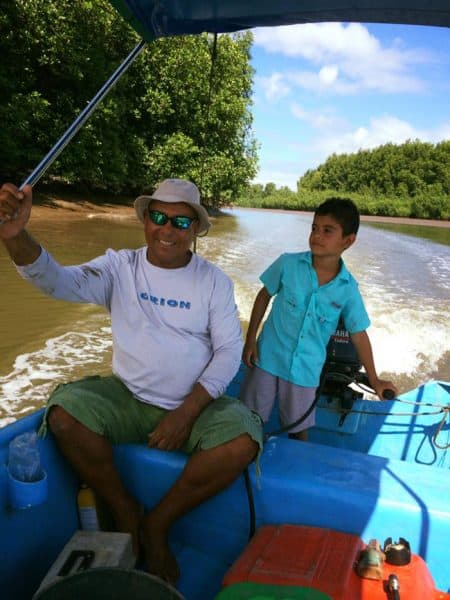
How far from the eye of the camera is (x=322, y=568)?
4.55 feet

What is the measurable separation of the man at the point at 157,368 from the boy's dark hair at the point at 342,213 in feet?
1.97

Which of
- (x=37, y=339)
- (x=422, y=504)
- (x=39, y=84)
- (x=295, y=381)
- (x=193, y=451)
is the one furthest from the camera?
(x=39, y=84)

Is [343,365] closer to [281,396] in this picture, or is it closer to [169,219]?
[281,396]

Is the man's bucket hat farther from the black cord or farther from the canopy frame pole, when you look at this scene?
the black cord

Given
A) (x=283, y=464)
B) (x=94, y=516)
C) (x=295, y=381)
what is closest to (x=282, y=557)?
(x=283, y=464)

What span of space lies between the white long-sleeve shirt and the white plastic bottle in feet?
1.21

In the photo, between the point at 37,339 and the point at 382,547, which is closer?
the point at 382,547

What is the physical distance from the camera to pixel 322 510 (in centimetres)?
167

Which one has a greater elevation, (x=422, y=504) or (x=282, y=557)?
(x=422, y=504)

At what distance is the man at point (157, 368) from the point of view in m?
1.67

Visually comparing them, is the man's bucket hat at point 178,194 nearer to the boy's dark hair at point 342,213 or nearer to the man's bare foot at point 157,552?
the boy's dark hair at point 342,213

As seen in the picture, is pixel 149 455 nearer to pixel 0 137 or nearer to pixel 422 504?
pixel 422 504

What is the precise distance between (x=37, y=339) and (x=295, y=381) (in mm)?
3834

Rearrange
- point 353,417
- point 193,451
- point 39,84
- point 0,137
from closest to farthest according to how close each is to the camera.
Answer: point 193,451
point 353,417
point 0,137
point 39,84
